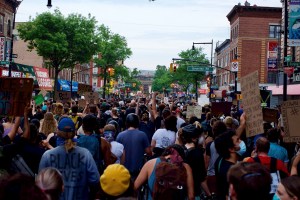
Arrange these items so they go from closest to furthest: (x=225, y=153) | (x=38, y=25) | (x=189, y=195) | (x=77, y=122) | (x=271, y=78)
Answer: (x=189, y=195) → (x=225, y=153) → (x=77, y=122) → (x=38, y=25) → (x=271, y=78)

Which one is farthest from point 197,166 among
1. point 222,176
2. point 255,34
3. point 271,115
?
point 255,34

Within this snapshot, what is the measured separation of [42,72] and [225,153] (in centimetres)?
3620

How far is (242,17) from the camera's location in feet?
224

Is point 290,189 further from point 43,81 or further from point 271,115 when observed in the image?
point 43,81

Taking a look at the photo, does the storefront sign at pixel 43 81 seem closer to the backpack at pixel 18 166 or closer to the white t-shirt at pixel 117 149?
the white t-shirt at pixel 117 149

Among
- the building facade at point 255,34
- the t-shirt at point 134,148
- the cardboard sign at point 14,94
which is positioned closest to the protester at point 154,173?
the cardboard sign at point 14,94

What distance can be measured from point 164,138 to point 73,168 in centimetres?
411

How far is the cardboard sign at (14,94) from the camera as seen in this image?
8219 millimetres

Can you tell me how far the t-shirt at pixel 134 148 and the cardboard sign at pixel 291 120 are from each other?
2.46 meters

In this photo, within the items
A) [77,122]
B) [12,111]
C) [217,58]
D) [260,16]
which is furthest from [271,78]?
[12,111]

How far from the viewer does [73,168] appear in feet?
20.5

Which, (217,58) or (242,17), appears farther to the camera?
(217,58)

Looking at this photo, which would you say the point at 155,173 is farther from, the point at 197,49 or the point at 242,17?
the point at 197,49

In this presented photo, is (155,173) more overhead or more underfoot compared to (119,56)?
more underfoot
